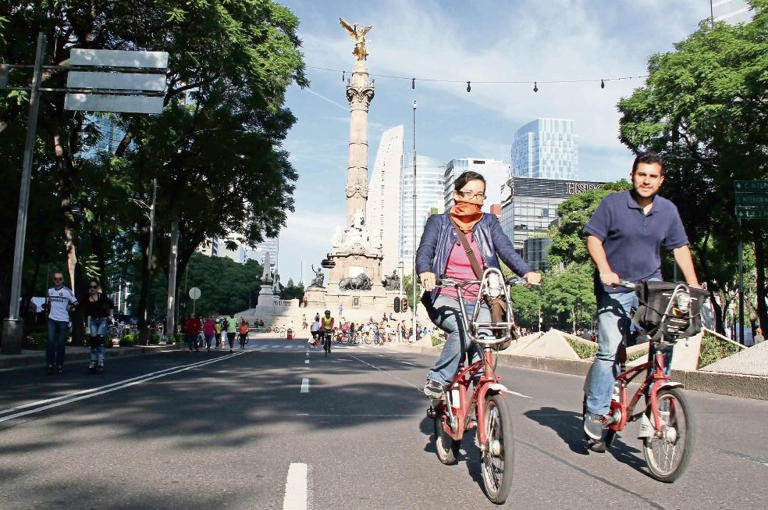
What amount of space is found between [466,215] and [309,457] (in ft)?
6.68

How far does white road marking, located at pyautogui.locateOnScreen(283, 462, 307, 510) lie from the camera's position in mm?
3746

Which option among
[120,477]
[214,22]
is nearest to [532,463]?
[120,477]

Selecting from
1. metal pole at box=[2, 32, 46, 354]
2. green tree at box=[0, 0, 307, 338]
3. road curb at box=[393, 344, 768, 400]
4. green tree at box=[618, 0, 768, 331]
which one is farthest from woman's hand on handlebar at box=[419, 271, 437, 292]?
green tree at box=[618, 0, 768, 331]

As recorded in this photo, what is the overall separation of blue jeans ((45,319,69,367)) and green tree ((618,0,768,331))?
1863 cm

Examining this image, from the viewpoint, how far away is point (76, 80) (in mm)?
16172

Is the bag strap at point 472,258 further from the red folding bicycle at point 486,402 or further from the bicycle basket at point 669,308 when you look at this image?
the bicycle basket at point 669,308

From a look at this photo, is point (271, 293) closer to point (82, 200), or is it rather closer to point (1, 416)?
point (82, 200)

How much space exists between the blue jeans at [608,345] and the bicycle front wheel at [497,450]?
118 cm

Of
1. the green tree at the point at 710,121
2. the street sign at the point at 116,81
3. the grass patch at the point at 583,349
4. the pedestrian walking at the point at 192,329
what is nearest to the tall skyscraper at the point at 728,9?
the green tree at the point at 710,121

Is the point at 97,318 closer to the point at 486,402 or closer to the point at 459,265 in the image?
the point at 459,265

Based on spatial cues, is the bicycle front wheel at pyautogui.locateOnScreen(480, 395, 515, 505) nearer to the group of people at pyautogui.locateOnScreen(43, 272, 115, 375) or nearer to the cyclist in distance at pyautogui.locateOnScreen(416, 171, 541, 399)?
the cyclist in distance at pyautogui.locateOnScreen(416, 171, 541, 399)

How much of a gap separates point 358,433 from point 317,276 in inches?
2744

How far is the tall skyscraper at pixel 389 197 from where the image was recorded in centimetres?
18012

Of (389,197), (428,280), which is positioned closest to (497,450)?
(428,280)
